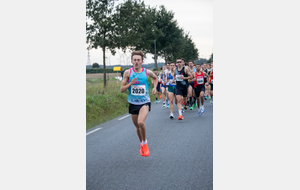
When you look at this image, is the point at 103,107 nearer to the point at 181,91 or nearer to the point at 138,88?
the point at 181,91

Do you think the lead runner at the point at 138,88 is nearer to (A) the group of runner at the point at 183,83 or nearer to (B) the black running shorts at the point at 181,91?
(A) the group of runner at the point at 183,83

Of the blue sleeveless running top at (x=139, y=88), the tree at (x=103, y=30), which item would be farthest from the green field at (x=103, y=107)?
the blue sleeveless running top at (x=139, y=88)

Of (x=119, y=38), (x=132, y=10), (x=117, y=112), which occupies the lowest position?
(x=117, y=112)

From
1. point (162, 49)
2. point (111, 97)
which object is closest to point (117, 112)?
→ point (111, 97)

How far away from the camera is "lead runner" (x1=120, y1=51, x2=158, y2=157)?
4.94 m

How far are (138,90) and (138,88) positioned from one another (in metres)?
0.04

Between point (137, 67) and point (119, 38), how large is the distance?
15775 mm

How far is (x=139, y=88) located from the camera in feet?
17.4

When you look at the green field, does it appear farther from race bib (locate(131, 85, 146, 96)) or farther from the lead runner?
race bib (locate(131, 85, 146, 96))

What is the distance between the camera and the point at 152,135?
8648mm

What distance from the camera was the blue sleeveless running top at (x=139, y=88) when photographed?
5.20 metres

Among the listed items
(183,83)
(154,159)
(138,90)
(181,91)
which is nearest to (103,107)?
(181,91)

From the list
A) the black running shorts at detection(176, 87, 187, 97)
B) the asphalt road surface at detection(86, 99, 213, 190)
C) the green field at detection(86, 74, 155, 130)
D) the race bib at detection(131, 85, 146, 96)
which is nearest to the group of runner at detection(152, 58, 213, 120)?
the black running shorts at detection(176, 87, 187, 97)
